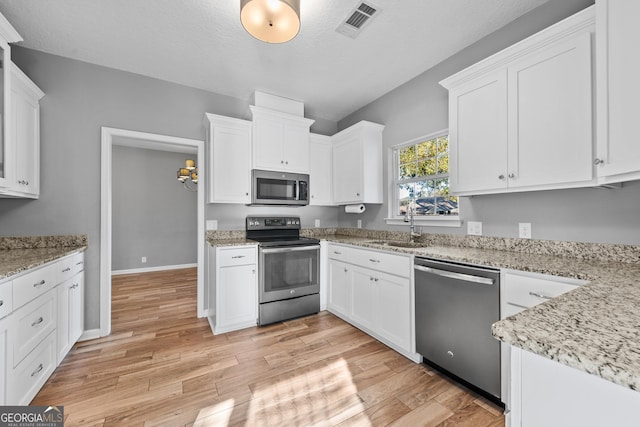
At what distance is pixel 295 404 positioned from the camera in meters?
1.69

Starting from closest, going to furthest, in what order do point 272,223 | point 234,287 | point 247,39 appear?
point 247,39, point 234,287, point 272,223

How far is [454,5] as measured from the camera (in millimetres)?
1963

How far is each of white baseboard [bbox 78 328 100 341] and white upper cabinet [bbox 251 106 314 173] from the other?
233 centimetres

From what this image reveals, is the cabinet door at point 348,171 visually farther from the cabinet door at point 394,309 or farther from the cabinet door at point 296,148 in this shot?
the cabinet door at point 394,309

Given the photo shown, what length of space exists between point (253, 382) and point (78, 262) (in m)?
2.00

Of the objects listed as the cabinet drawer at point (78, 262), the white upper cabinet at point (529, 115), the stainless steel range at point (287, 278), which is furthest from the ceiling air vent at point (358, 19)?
the cabinet drawer at point (78, 262)

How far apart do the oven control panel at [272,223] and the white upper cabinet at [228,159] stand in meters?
0.35

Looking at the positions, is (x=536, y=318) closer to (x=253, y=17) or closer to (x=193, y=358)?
(x=253, y=17)

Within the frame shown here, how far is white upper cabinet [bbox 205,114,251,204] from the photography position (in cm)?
299

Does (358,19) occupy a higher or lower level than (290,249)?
higher

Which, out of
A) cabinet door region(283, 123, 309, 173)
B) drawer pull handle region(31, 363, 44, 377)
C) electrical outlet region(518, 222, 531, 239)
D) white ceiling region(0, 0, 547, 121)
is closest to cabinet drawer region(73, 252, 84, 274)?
drawer pull handle region(31, 363, 44, 377)

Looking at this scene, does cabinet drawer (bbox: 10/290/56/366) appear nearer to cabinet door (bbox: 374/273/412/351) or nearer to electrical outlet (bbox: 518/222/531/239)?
cabinet door (bbox: 374/273/412/351)

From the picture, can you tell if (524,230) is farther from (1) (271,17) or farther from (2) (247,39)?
(2) (247,39)

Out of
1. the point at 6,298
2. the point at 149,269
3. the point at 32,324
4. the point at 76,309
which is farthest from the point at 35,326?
the point at 149,269
